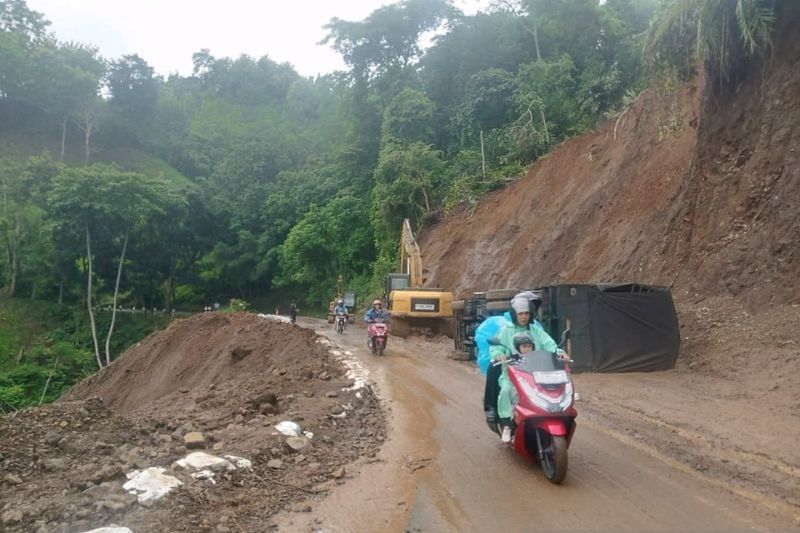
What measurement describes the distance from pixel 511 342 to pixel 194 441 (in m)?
3.40

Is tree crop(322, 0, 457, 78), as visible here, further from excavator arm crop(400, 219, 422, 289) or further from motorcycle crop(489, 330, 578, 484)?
motorcycle crop(489, 330, 578, 484)

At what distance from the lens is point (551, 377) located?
585 cm

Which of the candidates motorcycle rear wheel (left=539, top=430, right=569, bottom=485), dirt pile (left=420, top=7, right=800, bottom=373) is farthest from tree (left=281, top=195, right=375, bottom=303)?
motorcycle rear wheel (left=539, top=430, right=569, bottom=485)

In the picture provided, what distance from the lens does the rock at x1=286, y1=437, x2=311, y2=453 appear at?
6.58 m

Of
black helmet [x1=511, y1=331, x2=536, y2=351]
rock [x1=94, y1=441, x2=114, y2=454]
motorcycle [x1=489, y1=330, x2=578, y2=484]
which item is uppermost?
black helmet [x1=511, y1=331, x2=536, y2=351]

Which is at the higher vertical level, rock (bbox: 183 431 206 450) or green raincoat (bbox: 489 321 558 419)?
green raincoat (bbox: 489 321 558 419)

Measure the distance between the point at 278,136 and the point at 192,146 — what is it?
10530mm

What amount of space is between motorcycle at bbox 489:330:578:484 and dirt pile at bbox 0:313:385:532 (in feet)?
5.94

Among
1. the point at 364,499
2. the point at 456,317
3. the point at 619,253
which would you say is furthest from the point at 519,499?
the point at 619,253

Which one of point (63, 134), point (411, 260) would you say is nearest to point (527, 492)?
point (411, 260)

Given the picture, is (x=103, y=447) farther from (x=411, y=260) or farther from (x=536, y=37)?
(x=536, y=37)

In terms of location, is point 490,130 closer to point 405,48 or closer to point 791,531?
point 405,48

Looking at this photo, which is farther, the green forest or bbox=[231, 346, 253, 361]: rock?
the green forest

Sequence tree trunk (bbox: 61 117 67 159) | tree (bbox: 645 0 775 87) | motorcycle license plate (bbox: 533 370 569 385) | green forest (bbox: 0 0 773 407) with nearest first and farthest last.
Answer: motorcycle license plate (bbox: 533 370 569 385) → tree (bbox: 645 0 775 87) → green forest (bbox: 0 0 773 407) → tree trunk (bbox: 61 117 67 159)
